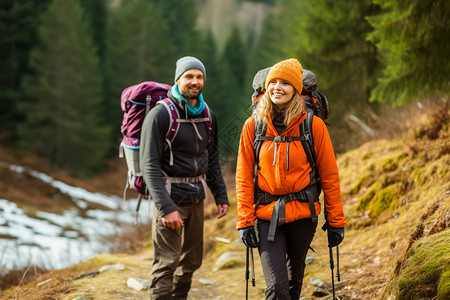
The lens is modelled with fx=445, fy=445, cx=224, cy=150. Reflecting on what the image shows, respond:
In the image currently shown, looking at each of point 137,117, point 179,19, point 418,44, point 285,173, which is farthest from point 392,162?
point 179,19

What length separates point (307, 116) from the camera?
3.44m

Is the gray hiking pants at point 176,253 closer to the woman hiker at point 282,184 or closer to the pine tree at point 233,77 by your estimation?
the woman hiker at point 282,184

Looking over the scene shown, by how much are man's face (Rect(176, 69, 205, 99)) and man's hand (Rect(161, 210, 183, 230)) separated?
1.08 meters

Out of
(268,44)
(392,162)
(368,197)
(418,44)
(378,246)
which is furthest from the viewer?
(268,44)

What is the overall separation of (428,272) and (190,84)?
251cm

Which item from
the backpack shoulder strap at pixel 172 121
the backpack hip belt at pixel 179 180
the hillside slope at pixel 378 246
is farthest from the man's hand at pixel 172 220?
the hillside slope at pixel 378 246

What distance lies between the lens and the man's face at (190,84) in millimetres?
4105

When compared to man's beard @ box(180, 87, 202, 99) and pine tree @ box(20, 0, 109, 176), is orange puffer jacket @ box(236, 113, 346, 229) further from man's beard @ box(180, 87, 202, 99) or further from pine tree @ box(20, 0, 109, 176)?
pine tree @ box(20, 0, 109, 176)

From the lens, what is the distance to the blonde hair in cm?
333

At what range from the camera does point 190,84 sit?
413cm

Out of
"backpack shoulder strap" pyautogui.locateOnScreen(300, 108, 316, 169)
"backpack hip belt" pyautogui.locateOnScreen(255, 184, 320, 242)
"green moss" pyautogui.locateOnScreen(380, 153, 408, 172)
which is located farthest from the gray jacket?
"green moss" pyautogui.locateOnScreen(380, 153, 408, 172)

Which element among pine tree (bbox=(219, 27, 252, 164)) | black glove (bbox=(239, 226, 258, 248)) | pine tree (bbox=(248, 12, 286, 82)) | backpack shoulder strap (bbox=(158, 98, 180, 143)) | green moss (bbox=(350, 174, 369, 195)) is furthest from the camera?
pine tree (bbox=(219, 27, 252, 164))

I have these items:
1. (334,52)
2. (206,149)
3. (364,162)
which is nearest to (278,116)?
(206,149)

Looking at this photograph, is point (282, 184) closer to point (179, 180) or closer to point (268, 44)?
point (179, 180)
